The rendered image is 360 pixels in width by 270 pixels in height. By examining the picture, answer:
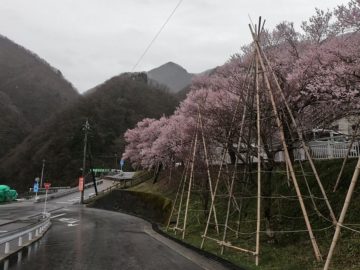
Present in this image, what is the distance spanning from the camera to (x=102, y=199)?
188 ft

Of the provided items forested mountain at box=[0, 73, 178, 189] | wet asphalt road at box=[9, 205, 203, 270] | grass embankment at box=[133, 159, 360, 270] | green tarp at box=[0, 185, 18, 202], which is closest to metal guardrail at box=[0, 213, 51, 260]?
wet asphalt road at box=[9, 205, 203, 270]

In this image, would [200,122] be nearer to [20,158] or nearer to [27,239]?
[27,239]

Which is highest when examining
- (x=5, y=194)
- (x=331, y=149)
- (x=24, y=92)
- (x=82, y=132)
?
(x=24, y=92)

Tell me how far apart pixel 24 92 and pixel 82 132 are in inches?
2581

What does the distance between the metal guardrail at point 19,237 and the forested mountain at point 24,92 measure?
111322 millimetres

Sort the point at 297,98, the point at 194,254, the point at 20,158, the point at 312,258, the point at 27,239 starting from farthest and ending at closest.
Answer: the point at 20,158, the point at 27,239, the point at 297,98, the point at 194,254, the point at 312,258

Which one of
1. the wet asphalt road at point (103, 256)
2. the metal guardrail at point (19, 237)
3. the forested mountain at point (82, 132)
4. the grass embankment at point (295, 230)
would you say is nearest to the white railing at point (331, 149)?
the grass embankment at point (295, 230)

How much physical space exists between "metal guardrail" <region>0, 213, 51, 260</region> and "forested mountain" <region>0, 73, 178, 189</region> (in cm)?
7936

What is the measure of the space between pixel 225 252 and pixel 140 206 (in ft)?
96.4

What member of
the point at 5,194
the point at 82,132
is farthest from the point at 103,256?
the point at 82,132

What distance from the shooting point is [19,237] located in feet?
57.7

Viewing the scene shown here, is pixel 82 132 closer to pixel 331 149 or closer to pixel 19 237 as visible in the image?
pixel 19 237

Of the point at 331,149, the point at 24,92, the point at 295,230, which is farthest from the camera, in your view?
the point at 24,92

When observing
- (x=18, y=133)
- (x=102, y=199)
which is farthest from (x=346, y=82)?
(x=18, y=133)
